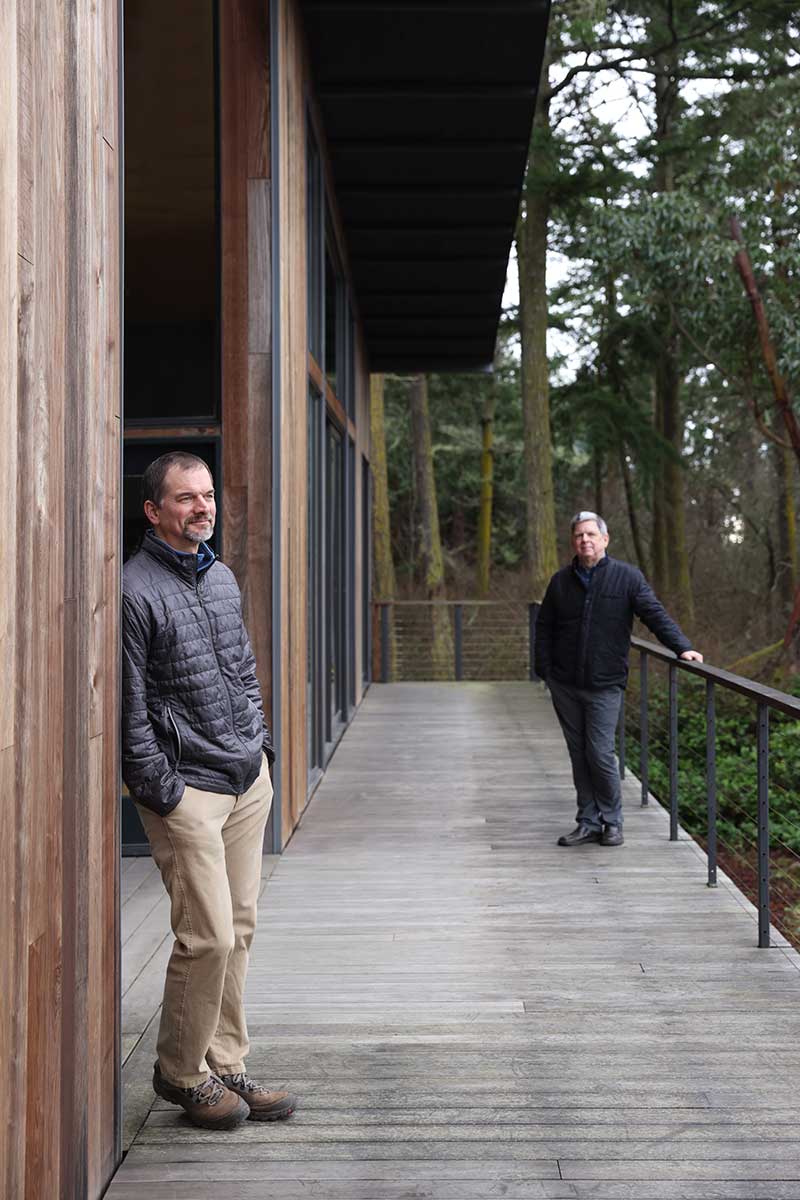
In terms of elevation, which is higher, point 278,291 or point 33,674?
point 278,291

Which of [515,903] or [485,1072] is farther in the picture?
[515,903]

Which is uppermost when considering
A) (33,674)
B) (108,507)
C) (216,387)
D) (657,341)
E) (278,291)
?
(657,341)

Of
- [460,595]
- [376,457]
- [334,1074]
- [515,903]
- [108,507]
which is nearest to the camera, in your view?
[108,507]

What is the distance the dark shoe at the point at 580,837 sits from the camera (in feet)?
19.4

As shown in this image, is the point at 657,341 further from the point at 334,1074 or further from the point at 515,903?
the point at 334,1074

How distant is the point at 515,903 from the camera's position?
194 inches

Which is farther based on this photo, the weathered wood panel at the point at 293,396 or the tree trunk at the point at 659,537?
the tree trunk at the point at 659,537

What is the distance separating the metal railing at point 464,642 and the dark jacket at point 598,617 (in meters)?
8.89

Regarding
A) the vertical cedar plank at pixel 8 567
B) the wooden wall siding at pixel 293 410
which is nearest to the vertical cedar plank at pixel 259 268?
the wooden wall siding at pixel 293 410

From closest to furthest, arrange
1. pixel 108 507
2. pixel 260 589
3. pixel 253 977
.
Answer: pixel 108 507, pixel 253 977, pixel 260 589

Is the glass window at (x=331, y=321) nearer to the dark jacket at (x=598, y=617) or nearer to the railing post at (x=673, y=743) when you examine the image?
the dark jacket at (x=598, y=617)

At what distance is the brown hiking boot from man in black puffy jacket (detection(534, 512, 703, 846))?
3.07m

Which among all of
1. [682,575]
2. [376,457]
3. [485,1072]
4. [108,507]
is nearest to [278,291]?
[108,507]

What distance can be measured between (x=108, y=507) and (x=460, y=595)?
23.1 meters
